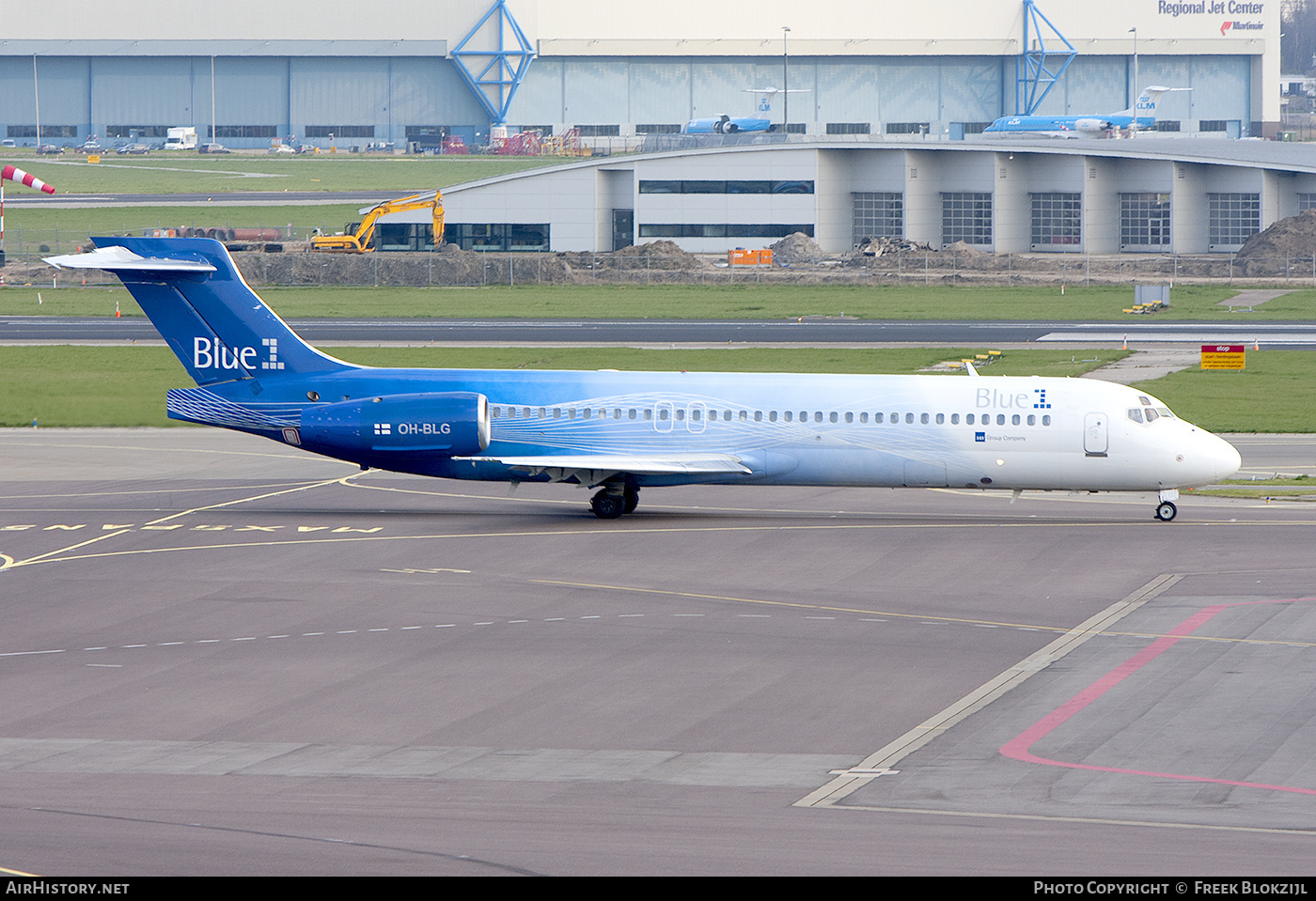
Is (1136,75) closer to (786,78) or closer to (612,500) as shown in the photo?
(786,78)

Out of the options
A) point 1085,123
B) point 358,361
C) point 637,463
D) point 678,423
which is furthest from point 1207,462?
point 1085,123

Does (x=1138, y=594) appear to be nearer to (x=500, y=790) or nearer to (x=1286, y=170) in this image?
(x=500, y=790)

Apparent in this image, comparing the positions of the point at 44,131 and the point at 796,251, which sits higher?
the point at 44,131

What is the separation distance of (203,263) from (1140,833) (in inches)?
1188

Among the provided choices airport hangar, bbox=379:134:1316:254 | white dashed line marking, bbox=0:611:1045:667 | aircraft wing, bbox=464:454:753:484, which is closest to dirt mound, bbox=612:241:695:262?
airport hangar, bbox=379:134:1316:254

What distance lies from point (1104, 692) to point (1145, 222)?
94.5 meters

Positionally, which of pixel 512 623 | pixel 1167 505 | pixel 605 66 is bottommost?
pixel 512 623

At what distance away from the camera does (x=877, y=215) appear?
383 feet

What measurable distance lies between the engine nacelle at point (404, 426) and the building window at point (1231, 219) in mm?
82285

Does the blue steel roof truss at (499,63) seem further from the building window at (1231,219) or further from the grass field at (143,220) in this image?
the building window at (1231,219)

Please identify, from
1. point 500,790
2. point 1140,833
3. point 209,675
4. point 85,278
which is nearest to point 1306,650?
point 1140,833

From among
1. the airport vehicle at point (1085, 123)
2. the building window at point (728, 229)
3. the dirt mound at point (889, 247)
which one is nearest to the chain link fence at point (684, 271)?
the dirt mound at point (889, 247)

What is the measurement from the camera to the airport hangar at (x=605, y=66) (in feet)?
589

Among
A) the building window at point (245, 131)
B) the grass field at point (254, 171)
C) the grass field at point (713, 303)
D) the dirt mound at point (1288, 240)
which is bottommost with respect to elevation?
the grass field at point (713, 303)
